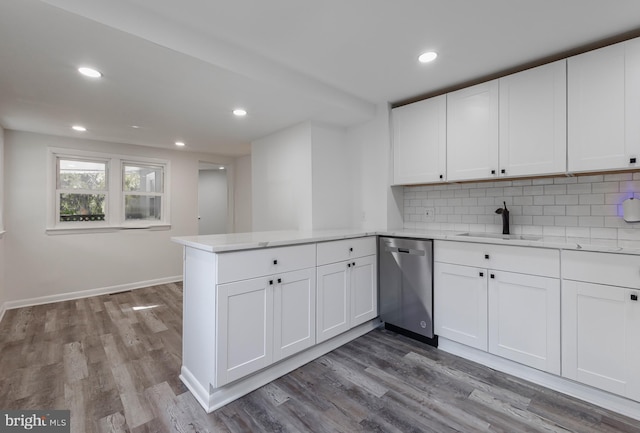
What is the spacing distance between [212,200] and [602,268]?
721cm

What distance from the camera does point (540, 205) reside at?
250 cm

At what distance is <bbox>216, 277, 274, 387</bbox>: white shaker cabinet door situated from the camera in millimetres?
1812

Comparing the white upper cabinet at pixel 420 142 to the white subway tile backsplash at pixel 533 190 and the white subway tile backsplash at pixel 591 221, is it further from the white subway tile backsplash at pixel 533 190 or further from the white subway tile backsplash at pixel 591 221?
the white subway tile backsplash at pixel 591 221

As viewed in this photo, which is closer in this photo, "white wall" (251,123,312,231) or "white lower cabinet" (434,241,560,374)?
"white lower cabinet" (434,241,560,374)

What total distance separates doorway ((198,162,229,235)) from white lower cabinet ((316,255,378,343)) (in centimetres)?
538

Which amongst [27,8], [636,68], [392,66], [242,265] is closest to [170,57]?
[27,8]

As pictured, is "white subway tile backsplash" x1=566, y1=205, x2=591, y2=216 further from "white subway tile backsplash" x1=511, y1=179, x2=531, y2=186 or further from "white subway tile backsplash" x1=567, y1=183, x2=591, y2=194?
"white subway tile backsplash" x1=511, y1=179, x2=531, y2=186

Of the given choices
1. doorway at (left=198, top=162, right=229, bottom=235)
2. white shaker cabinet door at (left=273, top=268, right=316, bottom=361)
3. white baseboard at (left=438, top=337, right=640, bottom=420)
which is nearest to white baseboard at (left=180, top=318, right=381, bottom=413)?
white shaker cabinet door at (left=273, top=268, right=316, bottom=361)

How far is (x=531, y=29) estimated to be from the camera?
192 cm

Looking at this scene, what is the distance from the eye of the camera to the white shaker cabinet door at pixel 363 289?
271 cm

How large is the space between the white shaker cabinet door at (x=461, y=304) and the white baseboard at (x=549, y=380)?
0.09 m

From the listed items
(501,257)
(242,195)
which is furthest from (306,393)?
(242,195)

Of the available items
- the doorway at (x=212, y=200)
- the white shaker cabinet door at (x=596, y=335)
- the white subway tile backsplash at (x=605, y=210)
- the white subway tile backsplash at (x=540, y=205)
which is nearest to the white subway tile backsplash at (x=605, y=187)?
the white subway tile backsplash at (x=540, y=205)

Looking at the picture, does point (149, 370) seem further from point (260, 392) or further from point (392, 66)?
point (392, 66)
